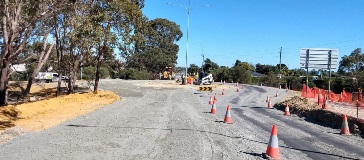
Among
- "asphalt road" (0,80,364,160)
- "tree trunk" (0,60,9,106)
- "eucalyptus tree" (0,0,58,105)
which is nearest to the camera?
"asphalt road" (0,80,364,160)

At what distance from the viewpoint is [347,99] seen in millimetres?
24172

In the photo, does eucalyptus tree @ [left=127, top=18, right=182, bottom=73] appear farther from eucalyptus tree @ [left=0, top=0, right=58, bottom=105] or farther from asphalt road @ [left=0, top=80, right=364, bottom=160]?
asphalt road @ [left=0, top=80, right=364, bottom=160]

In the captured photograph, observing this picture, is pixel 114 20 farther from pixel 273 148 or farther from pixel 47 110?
pixel 273 148

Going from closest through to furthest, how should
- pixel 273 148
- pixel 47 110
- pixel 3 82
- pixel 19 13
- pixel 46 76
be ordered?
pixel 273 148 → pixel 19 13 → pixel 47 110 → pixel 3 82 → pixel 46 76

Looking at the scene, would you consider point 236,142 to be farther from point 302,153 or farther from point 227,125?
point 227,125

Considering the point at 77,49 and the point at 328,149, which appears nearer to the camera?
the point at 328,149

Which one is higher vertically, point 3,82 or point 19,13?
point 19,13

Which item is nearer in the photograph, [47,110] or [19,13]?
[19,13]

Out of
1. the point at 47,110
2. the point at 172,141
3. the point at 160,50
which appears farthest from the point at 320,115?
the point at 160,50

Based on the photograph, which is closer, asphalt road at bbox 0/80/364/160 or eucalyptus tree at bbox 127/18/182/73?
asphalt road at bbox 0/80/364/160

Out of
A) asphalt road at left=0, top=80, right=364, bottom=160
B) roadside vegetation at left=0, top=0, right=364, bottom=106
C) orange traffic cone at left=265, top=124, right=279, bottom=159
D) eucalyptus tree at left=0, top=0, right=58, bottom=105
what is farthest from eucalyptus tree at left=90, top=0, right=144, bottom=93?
orange traffic cone at left=265, top=124, right=279, bottom=159

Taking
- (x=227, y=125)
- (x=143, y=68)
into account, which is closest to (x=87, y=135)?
(x=227, y=125)

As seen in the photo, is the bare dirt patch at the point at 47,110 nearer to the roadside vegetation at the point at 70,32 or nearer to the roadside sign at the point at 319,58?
the roadside vegetation at the point at 70,32

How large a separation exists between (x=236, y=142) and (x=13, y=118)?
1125cm
